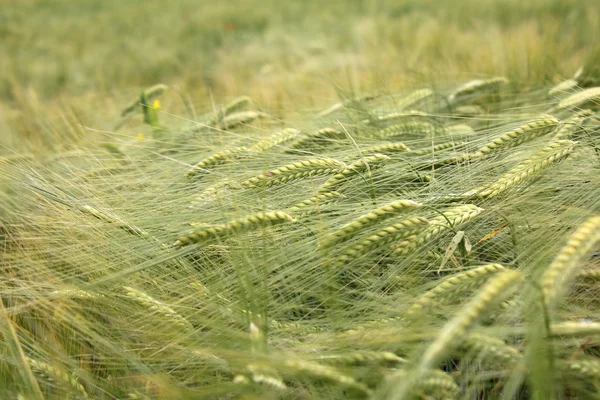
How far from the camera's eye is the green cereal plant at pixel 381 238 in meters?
1.01

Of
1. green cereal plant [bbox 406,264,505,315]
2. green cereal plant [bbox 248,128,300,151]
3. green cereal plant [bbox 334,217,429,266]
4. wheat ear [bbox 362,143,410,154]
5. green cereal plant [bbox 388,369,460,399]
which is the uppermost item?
green cereal plant [bbox 248,128,300,151]

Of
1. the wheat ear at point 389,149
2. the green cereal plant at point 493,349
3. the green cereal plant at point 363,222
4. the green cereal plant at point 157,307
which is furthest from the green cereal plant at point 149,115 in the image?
the green cereal plant at point 493,349

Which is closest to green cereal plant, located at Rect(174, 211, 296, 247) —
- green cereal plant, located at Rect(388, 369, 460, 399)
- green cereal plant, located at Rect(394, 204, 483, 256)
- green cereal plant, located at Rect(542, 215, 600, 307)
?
green cereal plant, located at Rect(394, 204, 483, 256)

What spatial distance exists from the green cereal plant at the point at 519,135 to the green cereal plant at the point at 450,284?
38 cm

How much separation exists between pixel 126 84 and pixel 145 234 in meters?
3.44

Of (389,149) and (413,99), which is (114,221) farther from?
(413,99)

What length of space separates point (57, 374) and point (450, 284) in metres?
0.70

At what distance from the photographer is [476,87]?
6.27ft

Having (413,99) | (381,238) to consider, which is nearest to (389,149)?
(381,238)

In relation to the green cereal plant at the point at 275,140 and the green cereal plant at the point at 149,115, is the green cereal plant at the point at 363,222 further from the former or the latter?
the green cereal plant at the point at 149,115

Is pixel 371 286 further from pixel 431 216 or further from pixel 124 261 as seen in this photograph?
pixel 124 261

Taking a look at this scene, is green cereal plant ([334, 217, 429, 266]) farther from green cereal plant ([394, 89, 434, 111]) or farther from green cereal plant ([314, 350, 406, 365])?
green cereal plant ([394, 89, 434, 111])

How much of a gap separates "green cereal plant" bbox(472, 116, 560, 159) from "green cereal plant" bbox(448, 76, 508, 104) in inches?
25.2

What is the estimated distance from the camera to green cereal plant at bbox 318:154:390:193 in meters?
1.21
